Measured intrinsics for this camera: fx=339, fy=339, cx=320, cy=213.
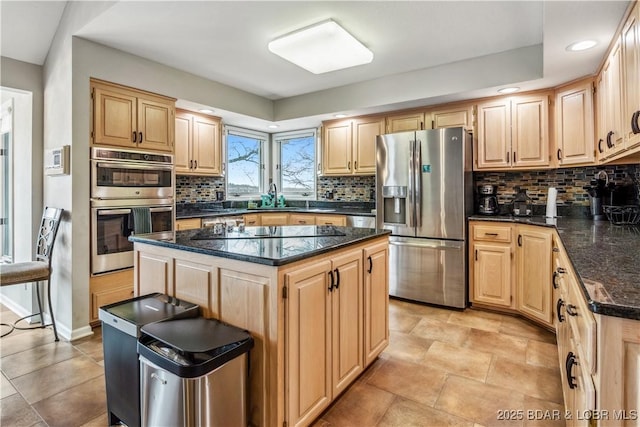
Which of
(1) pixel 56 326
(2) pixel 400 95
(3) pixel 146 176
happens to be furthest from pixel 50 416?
(2) pixel 400 95

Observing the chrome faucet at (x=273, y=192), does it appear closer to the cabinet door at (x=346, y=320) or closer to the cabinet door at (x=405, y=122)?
the cabinet door at (x=405, y=122)

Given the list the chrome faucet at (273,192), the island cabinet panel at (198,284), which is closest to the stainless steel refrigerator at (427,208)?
the chrome faucet at (273,192)

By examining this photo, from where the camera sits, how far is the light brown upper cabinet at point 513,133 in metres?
3.26

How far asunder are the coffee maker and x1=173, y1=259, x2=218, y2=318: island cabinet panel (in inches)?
120

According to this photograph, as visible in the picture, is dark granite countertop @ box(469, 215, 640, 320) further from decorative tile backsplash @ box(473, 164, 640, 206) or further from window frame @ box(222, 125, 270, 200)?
window frame @ box(222, 125, 270, 200)

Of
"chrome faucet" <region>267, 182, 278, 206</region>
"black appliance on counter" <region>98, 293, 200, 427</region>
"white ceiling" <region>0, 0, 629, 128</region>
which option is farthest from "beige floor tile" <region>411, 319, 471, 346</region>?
"chrome faucet" <region>267, 182, 278, 206</region>

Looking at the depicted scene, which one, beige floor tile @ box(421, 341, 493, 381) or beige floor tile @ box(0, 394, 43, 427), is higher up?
beige floor tile @ box(421, 341, 493, 381)

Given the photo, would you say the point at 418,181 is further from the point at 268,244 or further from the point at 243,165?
the point at 243,165

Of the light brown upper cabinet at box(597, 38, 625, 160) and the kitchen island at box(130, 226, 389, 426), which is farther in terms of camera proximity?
the light brown upper cabinet at box(597, 38, 625, 160)

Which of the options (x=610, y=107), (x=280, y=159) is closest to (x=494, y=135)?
(x=610, y=107)

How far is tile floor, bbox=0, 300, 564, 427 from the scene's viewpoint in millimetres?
1821

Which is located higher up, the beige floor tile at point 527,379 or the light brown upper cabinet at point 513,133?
the light brown upper cabinet at point 513,133

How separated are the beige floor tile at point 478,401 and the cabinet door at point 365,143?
2.80 m

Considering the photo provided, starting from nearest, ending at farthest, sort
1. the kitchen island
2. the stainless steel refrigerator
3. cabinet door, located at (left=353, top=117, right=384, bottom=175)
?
the kitchen island < the stainless steel refrigerator < cabinet door, located at (left=353, top=117, right=384, bottom=175)
